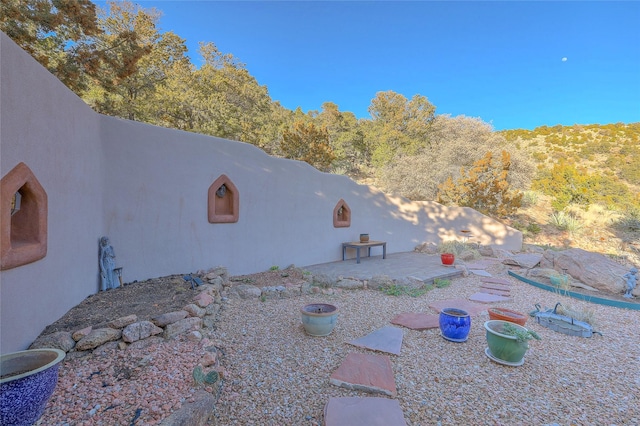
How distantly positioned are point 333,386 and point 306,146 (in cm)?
1357

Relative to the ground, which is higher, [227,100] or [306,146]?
[227,100]

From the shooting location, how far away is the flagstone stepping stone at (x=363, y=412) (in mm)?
1873

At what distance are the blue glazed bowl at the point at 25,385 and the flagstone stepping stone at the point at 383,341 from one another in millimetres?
2436

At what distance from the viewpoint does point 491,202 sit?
467 inches

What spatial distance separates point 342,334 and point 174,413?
6.58 ft

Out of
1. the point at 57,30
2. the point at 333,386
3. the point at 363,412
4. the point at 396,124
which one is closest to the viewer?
the point at 363,412

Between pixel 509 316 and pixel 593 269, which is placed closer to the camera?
pixel 509 316

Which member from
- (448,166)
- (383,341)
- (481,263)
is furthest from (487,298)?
(448,166)

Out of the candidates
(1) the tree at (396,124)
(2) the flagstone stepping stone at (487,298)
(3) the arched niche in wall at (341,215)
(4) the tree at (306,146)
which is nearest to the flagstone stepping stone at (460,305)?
(2) the flagstone stepping stone at (487,298)

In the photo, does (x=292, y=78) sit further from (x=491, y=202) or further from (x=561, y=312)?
(x=561, y=312)

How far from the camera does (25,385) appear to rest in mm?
1370

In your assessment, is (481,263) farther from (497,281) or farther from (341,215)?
(341,215)

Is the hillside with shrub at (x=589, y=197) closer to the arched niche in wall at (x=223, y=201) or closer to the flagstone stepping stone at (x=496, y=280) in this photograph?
the flagstone stepping stone at (x=496, y=280)

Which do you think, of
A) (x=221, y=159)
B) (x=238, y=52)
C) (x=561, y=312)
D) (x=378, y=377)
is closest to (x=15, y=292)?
(x=378, y=377)
